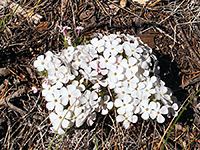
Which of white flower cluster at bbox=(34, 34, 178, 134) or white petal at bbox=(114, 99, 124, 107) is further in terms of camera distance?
white petal at bbox=(114, 99, 124, 107)

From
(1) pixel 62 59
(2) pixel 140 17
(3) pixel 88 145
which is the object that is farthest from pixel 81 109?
(2) pixel 140 17

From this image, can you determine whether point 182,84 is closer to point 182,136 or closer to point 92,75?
point 182,136

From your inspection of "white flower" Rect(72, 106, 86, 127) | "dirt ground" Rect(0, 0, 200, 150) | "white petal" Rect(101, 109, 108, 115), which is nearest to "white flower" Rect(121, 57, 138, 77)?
"white petal" Rect(101, 109, 108, 115)

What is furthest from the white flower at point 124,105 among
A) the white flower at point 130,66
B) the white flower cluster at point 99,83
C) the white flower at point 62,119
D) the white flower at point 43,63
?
the white flower at point 43,63

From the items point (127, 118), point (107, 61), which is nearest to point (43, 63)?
point (107, 61)

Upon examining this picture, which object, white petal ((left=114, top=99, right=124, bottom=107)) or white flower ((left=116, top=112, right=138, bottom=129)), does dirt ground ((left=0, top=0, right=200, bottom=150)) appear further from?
white petal ((left=114, top=99, right=124, bottom=107))

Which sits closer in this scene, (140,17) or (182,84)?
(182,84)

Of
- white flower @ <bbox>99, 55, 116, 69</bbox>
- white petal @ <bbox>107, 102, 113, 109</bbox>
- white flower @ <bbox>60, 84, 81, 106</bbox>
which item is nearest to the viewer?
white flower @ <bbox>60, 84, 81, 106</bbox>
